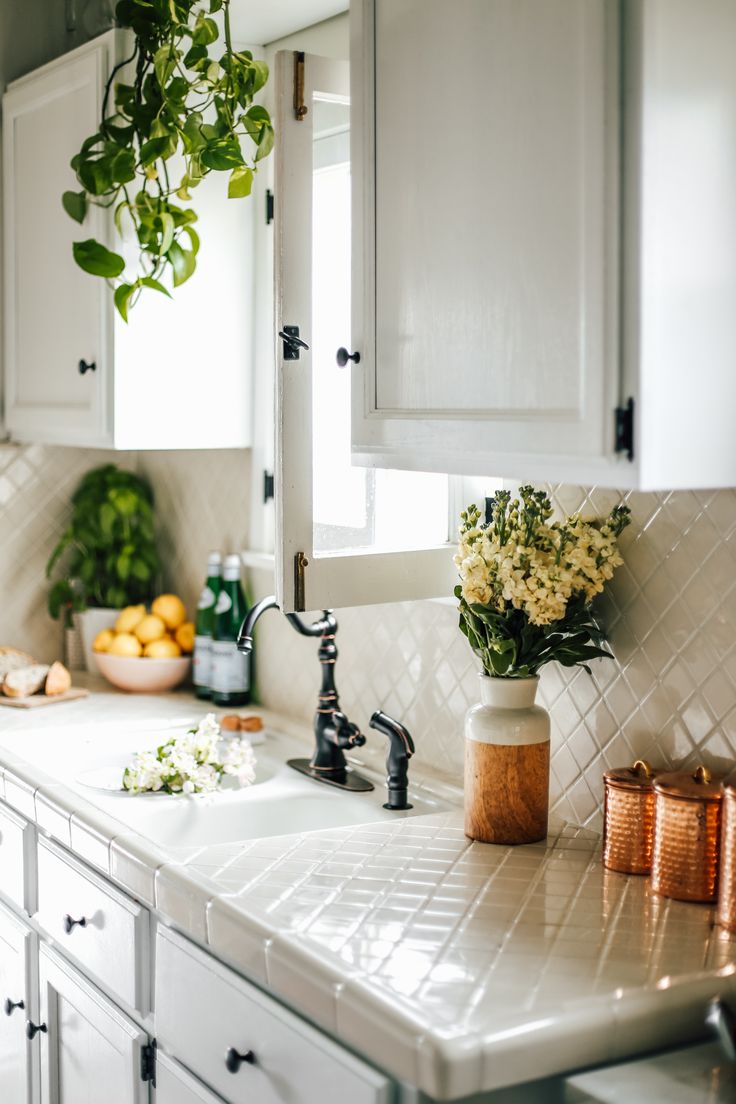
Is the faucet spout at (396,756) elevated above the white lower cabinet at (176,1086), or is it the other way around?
the faucet spout at (396,756)

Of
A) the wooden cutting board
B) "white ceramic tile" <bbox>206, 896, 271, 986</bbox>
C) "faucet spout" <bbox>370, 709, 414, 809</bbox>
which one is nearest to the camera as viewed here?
"white ceramic tile" <bbox>206, 896, 271, 986</bbox>

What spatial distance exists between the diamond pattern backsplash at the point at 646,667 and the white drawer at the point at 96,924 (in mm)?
654

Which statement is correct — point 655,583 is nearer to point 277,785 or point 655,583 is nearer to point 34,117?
point 277,785

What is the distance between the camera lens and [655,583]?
183 centimetres

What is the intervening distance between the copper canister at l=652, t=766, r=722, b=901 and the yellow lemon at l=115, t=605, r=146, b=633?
1.70m

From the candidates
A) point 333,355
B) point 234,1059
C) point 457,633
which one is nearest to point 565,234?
point 333,355

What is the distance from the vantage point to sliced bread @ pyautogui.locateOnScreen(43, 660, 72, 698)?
2920 mm

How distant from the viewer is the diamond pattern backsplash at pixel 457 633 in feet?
5.75

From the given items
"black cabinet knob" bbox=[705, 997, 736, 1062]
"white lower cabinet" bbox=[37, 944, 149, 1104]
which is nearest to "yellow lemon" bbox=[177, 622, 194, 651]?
"white lower cabinet" bbox=[37, 944, 149, 1104]

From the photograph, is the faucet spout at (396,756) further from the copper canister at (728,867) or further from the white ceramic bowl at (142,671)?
the white ceramic bowl at (142,671)

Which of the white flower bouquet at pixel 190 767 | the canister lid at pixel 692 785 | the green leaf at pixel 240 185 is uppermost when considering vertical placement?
the green leaf at pixel 240 185

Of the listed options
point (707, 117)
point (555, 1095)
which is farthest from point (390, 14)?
point (555, 1095)

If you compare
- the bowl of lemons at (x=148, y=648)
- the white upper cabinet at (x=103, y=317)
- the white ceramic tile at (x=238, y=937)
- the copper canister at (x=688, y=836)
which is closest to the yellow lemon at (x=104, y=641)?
the bowl of lemons at (x=148, y=648)

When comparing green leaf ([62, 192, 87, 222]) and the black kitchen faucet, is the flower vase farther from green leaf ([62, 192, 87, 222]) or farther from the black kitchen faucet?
green leaf ([62, 192, 87, 222])
